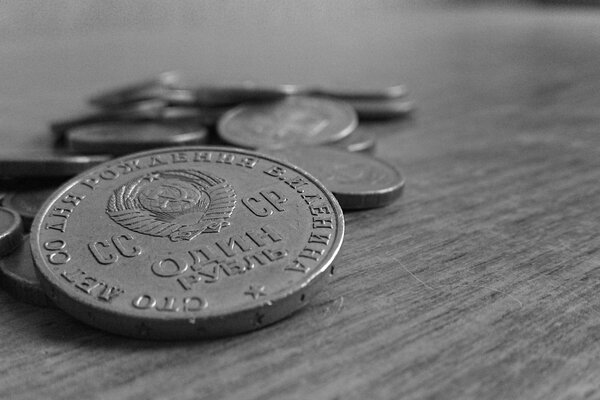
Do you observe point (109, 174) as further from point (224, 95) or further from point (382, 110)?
A: point (382, 110)

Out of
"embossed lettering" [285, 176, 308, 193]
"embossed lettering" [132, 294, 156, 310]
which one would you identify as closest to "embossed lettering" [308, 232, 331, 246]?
"embossed lettering" [285, 176, 308, 193]

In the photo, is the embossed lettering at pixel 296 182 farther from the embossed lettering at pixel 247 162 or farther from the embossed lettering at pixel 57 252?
the embossed lettering at pixel 57 252

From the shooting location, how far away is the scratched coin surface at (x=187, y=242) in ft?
2.51

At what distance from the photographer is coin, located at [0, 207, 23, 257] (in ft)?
3.02

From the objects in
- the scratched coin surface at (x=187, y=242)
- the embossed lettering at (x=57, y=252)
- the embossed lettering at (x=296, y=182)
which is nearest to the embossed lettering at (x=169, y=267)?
the scratched coin surface at (x=187, y=242)

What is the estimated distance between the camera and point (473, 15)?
3.53m

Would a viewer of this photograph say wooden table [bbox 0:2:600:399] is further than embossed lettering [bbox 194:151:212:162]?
No

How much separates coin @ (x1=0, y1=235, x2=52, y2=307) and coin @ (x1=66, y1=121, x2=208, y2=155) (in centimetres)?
37

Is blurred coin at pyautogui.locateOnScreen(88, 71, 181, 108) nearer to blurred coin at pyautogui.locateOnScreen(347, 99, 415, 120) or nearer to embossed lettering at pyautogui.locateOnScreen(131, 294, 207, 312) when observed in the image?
blurred coin at pyautogui.locateOnScreen(347, 99, 415, 120)

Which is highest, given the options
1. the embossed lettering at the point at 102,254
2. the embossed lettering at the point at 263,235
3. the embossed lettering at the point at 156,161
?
the embossed lettering at the point at 156,161

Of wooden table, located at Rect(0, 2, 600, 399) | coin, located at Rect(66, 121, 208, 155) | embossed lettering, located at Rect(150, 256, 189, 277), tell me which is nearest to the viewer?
wooden table, located at Rect(0, 2, 600, 399)

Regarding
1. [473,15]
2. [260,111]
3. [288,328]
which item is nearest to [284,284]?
[288,328]

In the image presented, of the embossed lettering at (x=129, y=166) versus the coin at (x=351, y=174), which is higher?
the embossed lettering at (x=129, y=166)

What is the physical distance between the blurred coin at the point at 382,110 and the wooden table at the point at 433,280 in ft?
0.12
